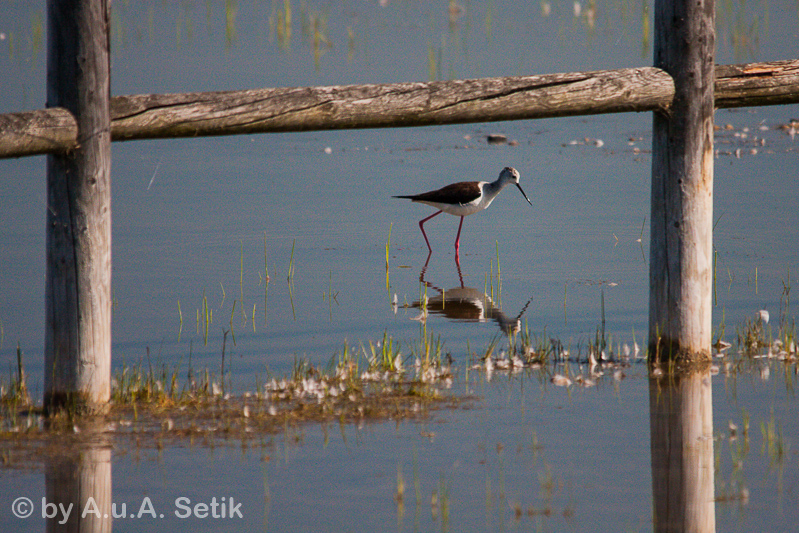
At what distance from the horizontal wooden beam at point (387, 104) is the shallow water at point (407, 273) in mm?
1590

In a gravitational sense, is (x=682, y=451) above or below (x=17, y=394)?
below

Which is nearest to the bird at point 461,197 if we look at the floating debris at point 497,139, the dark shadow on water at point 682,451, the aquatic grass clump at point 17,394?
the dark shadow on water at point 682,451

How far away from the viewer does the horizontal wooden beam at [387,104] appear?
4.96 metres

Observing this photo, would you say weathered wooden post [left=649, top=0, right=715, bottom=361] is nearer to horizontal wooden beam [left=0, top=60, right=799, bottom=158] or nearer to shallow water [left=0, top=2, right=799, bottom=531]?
horizontal wooden beam [left=0, top=60, right=799, bottom=158]

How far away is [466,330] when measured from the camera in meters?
7.44

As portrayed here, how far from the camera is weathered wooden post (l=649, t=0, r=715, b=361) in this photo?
580 cm

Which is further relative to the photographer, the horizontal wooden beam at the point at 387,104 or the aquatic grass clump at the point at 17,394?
the aquatic grass clump at the point at 17,394

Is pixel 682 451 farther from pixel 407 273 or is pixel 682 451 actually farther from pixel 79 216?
pixel 407 273

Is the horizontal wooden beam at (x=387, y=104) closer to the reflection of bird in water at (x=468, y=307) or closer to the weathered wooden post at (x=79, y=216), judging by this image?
the weathered wooden post at (x=79, y=216)

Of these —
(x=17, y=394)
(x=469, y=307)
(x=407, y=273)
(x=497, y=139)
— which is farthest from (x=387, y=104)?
(x=497, y=139)

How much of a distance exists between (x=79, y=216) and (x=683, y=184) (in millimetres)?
3444

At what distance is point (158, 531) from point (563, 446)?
6.50 feet

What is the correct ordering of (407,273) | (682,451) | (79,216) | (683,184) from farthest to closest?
(407,273), (683,184), (79,216), (682,451)

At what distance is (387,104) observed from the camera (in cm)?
557
